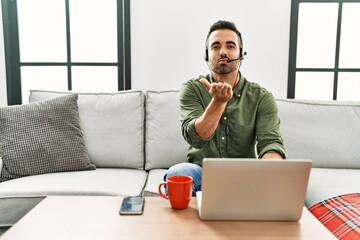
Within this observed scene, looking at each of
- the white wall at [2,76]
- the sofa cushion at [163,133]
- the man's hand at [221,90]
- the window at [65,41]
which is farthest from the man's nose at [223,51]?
the white wall at [2,76]

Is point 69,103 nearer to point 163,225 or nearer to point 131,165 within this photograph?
point 131,165

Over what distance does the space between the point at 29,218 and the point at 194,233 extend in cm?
44

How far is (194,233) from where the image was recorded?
0.80 meters

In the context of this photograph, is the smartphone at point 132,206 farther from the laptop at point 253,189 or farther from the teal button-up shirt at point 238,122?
the teal button-up shirt at point 238,122

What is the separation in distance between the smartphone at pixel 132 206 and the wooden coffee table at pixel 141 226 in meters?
0.02

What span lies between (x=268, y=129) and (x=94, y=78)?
4.89ft

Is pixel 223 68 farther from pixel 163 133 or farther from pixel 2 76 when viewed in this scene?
pixel 2 76

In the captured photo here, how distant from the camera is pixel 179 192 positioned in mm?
931

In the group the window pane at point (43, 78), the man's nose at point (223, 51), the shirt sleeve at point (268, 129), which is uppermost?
Answer: the man's nose at point (223, 51)

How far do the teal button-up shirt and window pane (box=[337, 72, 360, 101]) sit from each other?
1.28 meters

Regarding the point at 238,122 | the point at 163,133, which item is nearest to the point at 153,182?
the point at 163,133

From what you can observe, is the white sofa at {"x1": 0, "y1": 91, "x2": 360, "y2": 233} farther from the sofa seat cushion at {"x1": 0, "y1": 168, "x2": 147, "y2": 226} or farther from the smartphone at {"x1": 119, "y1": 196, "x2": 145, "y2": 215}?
the smartphone at {"x1": 119, "y1": 196, "x2": 145, "y2": 215}

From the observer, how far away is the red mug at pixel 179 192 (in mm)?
925

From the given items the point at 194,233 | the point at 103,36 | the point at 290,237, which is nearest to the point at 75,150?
the point at 103,36
